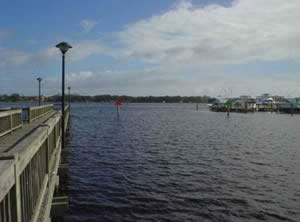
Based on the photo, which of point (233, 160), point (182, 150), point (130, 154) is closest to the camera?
point (233, 160)

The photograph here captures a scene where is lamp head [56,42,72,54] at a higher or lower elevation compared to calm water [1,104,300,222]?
higher

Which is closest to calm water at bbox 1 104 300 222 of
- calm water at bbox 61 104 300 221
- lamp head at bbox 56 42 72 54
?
calm water at bbox 61 104 300 221

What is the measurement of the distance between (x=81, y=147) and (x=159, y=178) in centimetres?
1388

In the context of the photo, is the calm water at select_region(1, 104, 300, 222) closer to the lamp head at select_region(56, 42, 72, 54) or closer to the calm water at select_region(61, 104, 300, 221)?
the calm water at select_region(61, 104, 300, 221)

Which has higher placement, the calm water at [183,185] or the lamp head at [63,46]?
the lamp head at [63,46]

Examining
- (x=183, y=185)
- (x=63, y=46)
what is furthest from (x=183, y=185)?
(x=63, y=46)

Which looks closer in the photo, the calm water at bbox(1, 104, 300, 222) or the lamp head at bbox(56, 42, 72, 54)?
the calm water at bbox(1, 104, 300, 222)

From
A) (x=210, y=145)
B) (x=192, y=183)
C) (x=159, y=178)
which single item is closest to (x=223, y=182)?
(x=192, y=183)

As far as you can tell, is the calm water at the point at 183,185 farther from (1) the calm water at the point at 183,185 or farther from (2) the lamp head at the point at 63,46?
(2) the lamp head at the point at 63,46

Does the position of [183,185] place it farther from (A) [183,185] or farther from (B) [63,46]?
(B) [63,46]

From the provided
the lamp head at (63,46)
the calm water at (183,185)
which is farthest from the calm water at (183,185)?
the lamp head at (63,46)

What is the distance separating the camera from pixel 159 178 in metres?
18.0

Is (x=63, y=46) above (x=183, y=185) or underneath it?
above

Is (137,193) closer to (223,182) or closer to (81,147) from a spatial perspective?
(223,182)
